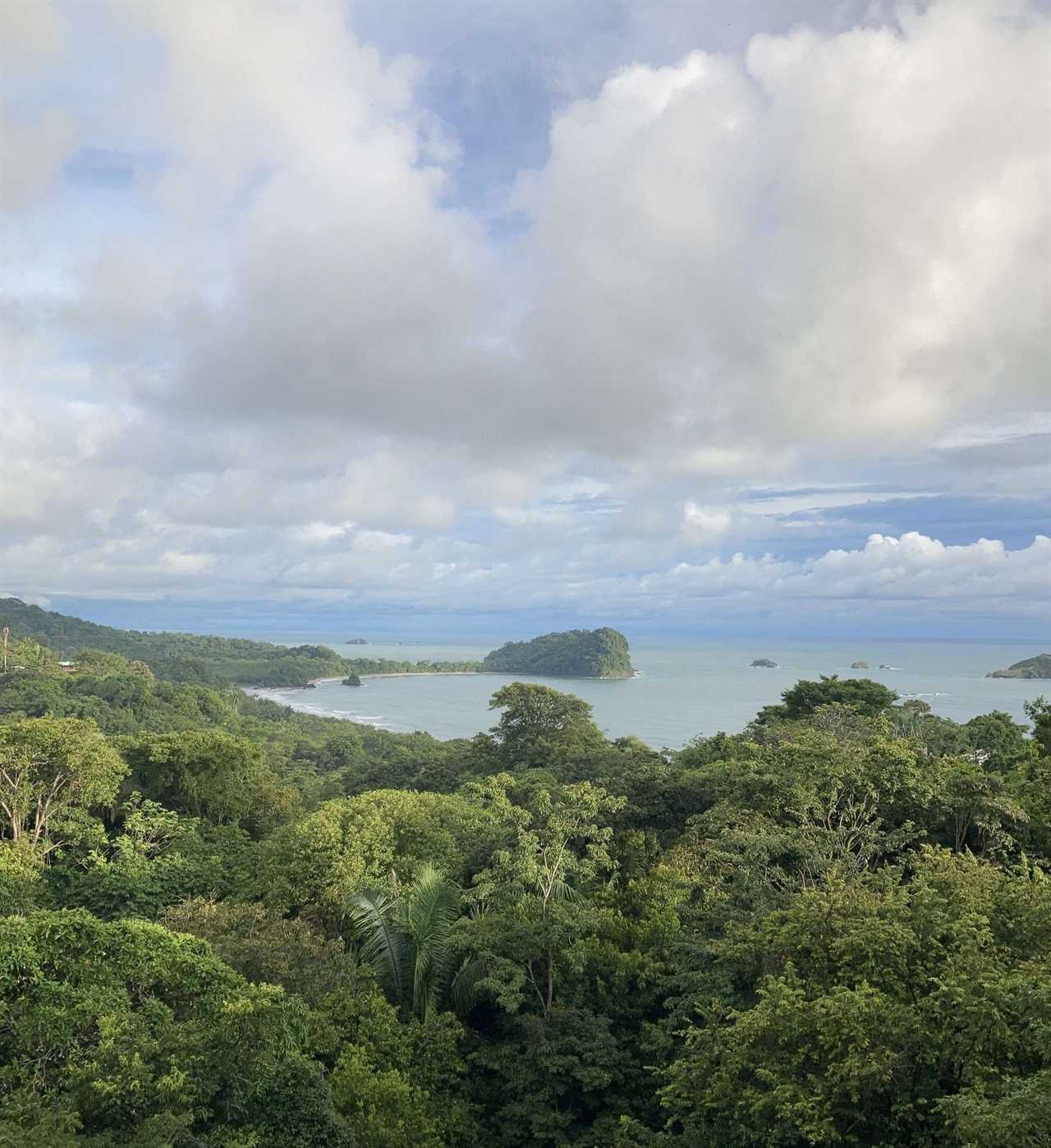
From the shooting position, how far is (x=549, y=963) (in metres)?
11.7

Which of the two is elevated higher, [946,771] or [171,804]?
[946,771]

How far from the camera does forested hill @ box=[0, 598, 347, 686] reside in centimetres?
13188

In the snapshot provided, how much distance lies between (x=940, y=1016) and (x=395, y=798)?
1382 cm

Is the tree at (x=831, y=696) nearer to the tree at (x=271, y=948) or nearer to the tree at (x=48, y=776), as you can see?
the tree at (x=48, y=776)

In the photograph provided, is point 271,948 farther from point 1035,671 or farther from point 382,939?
point 1035,671

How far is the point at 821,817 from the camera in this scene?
1292cm

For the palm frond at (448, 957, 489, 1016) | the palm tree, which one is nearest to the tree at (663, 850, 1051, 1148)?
the palm frond at (448, 957, 489, 1016)

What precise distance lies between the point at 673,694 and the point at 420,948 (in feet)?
305

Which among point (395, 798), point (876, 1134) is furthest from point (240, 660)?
point (876, 1134)

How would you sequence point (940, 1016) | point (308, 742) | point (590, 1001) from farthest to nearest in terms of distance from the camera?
point (308, 742)
point (590, 1001)
point (940, 1016)

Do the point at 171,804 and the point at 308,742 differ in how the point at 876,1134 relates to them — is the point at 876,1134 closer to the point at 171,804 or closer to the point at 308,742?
the point at 171,804

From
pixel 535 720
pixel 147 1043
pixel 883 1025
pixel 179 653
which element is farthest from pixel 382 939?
pixel 179 653

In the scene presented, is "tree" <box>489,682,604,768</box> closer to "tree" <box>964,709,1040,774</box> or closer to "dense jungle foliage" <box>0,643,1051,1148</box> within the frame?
"tree" <box>964,709,1040,774</box>

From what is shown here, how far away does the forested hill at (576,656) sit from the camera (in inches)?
5335
